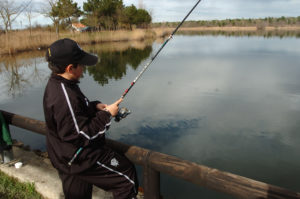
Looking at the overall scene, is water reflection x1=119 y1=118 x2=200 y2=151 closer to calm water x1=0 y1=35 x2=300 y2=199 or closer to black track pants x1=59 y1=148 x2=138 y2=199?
calm water x1=0 y1=35 x2=300 y2=199

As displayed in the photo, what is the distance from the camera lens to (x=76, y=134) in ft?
4.85

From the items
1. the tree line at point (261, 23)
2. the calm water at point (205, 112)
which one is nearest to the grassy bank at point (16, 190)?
the calm water at point (205, 112)

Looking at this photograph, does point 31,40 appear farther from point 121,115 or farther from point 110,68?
point 121,115

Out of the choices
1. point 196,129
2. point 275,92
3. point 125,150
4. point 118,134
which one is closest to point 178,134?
point 196,129

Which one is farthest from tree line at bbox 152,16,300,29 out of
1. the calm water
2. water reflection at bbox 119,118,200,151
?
water reflection at bbox 119,118,200,151

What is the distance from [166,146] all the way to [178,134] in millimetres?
599

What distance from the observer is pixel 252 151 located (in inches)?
188

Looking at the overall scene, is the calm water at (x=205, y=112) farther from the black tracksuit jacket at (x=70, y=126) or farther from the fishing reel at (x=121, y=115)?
the black tracksuit jacket at (x=70, y=126)

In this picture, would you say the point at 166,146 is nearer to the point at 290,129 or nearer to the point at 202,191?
the point at 202,191

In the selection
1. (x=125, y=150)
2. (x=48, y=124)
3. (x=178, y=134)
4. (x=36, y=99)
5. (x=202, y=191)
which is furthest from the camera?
(x=36, y=99)

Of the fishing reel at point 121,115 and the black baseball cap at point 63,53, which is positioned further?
the fishing reel at point 121,115

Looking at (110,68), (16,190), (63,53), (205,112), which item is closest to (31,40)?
(110,68)

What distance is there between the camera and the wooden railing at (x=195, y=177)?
1466 millimetres

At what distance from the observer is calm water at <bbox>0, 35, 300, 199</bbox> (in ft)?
14.6
